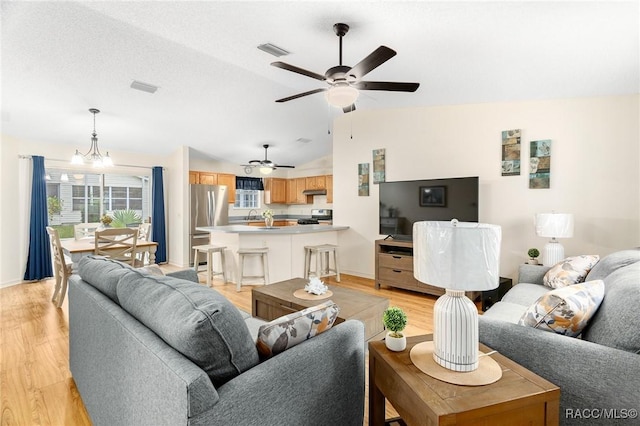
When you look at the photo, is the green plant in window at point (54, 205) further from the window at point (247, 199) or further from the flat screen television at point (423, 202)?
the flat screen television at point (423, 202)

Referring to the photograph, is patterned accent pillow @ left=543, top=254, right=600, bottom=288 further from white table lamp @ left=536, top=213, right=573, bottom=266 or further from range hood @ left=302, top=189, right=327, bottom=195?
range hood @ left=302, top=189, right=327, bottom=195

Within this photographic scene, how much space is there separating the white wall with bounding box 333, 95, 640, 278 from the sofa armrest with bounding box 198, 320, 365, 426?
3.48 meters

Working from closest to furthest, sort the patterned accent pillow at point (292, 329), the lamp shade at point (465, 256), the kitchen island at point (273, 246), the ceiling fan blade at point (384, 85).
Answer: the lamp shade at point (465, 256) < the patterned accent pillow at point (292, 329) < the ceiling fan blade at point (384, 85) < the kitchen island at point (273, 246)

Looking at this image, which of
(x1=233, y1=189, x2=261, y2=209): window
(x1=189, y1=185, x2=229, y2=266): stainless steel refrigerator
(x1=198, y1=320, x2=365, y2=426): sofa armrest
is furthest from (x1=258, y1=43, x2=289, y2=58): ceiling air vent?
(x1=233, y1=189, x2=261, y2=209): window

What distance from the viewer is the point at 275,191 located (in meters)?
8.66

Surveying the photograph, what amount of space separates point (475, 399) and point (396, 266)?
11.7 feet

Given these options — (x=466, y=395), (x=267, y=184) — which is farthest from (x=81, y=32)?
(x=267, y=184)

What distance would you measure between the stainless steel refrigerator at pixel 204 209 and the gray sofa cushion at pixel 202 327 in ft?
17.8

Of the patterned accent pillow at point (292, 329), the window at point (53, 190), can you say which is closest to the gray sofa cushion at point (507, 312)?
the patterned accent pillow at point (292, 329)

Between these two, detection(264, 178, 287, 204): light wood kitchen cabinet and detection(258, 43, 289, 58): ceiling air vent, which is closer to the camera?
detection(258, 43, 289, 58): ceiling air vent

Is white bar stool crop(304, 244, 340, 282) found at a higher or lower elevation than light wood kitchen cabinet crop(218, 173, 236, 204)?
lower

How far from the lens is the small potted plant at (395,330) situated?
1411mm

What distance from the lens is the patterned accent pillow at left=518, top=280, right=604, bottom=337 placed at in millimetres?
1457

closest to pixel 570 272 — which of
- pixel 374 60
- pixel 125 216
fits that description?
pixel 374 60
